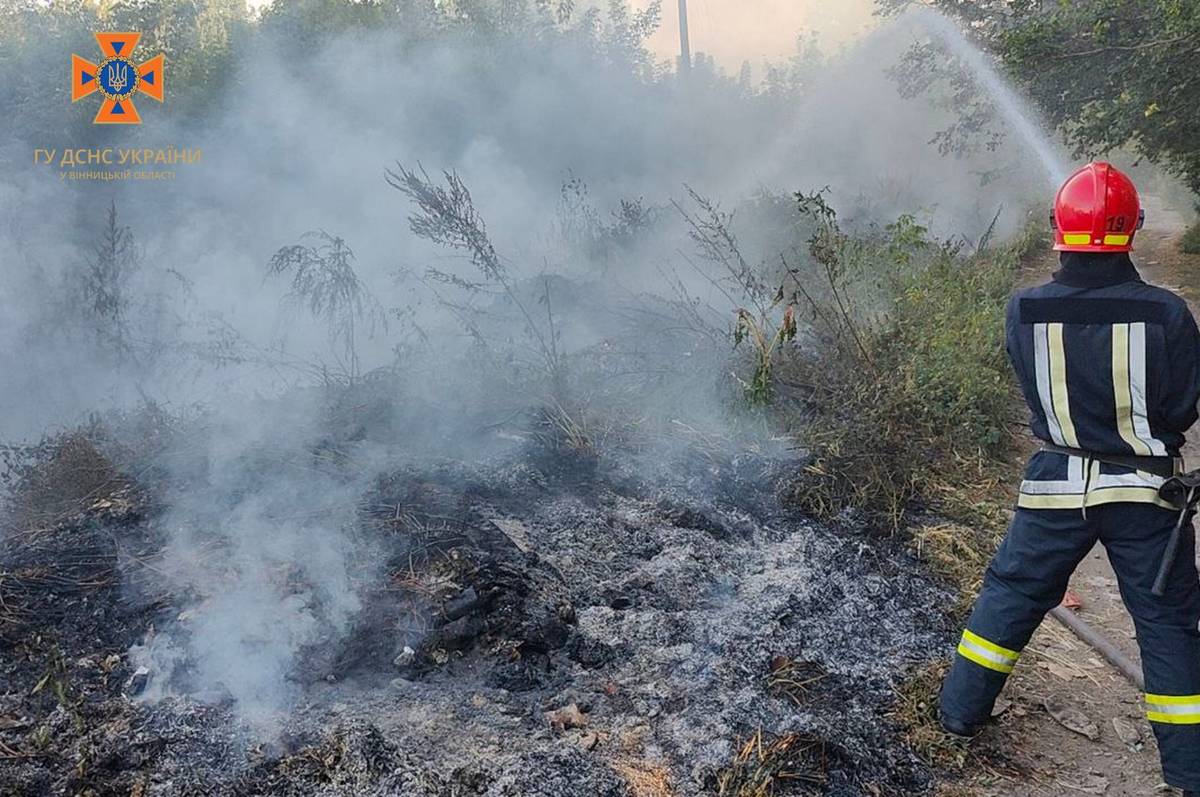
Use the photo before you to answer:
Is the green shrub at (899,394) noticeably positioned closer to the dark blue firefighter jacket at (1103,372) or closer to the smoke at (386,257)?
the smoke at (386,257)

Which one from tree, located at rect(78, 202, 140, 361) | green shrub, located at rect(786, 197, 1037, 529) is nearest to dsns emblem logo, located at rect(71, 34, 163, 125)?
tree, located at rect(78, 202, 140, 361)

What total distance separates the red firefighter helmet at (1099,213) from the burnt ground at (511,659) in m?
1.75

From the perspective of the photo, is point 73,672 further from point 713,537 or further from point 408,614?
point 713,537

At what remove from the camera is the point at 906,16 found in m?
13.9

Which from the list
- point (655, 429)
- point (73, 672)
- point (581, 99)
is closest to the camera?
point (73, 672)

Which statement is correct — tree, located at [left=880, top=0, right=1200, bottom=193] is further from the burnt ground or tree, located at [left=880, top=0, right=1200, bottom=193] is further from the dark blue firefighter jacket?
the burnt ground

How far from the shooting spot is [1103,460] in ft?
8.90

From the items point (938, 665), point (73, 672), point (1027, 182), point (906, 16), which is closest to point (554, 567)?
point (938, 665)

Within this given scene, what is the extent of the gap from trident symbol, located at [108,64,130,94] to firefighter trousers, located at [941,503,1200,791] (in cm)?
1107

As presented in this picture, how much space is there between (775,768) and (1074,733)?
1245mm

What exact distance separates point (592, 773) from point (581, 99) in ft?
37.1

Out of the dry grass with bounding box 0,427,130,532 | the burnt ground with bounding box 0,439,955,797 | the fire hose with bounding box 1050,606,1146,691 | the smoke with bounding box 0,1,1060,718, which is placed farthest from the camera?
the dry grass with bounding box 0,427,130,532

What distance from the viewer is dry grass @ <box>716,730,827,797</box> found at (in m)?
2.66

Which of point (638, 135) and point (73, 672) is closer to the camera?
point (73, 672)
